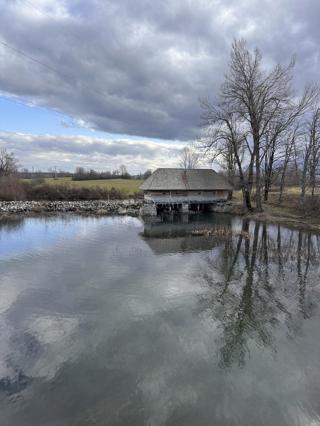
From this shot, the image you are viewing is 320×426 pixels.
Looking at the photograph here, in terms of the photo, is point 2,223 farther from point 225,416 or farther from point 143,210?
point 225,416

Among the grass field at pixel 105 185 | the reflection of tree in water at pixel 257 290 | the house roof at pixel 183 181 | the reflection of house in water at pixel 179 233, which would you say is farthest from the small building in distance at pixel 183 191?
the grass field at pixel 105 185

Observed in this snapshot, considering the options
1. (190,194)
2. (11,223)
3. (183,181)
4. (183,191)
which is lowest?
(11,223)

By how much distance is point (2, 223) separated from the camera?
26.0 meters

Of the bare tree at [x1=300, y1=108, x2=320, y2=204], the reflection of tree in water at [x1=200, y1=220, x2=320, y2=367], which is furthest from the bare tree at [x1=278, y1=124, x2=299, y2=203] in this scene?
the reflection of tree in water at [x1=200, y1=220, x2=320, y2=367]

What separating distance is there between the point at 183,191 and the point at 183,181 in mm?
1220

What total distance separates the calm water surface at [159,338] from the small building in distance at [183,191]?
712 inches

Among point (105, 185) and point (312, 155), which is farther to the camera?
point (105, 185)

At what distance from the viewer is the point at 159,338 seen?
7.77m

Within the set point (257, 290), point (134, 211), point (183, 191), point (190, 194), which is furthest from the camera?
point (134, 211)

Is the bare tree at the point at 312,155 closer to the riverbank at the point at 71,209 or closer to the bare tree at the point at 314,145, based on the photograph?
the bare tree at the point at 314,145

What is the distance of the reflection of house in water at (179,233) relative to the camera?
18000mm

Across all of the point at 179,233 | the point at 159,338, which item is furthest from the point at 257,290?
the point at 179,233

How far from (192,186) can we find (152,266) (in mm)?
21869

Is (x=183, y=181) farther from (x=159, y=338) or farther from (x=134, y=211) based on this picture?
(x=159, y=338)
